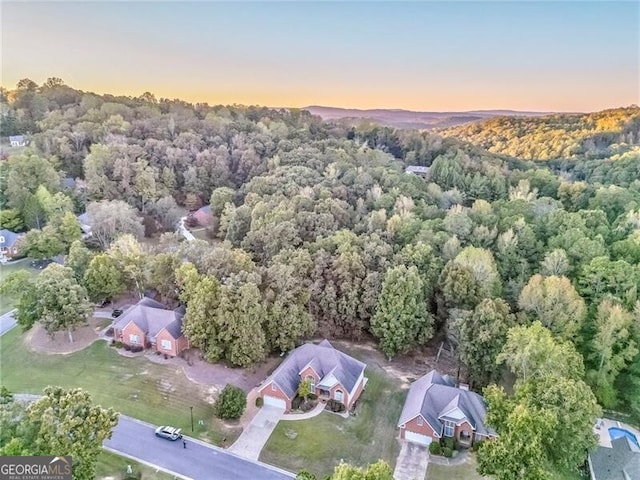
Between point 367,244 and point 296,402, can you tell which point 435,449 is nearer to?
point 296,402

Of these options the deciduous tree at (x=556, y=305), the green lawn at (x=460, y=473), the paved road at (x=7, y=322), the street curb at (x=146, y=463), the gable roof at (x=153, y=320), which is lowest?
the green lawn at (x=460, y=473)

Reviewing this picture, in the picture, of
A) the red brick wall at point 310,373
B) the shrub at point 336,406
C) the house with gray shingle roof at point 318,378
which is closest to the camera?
the house with gray shingle roof at point 318,378

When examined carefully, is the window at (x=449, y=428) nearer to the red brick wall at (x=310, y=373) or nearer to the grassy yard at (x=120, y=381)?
the red brick wall at (x=310, y=373)

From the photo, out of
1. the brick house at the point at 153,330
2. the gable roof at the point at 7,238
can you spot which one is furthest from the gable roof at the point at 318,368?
the gable roof at the point at 7,238

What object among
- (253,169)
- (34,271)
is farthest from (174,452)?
(253,169)

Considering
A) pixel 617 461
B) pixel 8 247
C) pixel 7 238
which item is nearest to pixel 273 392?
pixel 617 461

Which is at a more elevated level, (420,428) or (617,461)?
(420,428)

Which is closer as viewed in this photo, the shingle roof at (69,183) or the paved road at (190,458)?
the paved road at (190,458)
